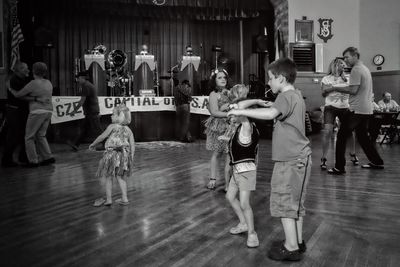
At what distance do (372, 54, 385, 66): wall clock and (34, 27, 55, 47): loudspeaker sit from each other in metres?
8.82

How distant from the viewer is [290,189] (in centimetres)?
233

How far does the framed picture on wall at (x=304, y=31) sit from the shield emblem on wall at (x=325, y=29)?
268mm

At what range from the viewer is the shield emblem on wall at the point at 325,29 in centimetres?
1170

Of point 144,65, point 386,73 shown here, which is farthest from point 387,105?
point 144,65

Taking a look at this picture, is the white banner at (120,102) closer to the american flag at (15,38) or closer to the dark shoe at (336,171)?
the american flag at (15,38)

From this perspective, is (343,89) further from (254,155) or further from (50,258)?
(50,258)

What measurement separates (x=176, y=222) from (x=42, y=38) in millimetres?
8860

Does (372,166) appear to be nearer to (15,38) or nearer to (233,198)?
(233,198)

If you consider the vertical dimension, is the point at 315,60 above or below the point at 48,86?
above

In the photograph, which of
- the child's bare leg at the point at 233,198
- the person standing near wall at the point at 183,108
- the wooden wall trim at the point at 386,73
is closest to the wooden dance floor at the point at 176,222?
the child's bare leg at the point at 233,198

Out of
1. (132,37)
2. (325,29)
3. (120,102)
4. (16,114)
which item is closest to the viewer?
(16,114)

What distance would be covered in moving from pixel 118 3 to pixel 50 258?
32.0 ft

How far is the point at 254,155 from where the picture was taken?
2803mm

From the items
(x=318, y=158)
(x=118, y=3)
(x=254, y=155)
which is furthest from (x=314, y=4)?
(x=254, y=155)
